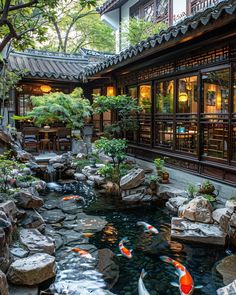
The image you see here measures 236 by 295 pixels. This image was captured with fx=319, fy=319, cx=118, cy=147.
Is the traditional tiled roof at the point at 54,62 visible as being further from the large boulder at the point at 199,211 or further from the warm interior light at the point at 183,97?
the large boulder at the point at 199,211

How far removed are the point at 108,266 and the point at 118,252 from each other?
472 millimetres

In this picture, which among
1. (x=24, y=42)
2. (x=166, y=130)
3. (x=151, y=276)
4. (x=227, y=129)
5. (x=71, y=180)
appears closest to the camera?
(x=151, y=276)

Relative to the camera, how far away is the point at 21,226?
566 centimetres

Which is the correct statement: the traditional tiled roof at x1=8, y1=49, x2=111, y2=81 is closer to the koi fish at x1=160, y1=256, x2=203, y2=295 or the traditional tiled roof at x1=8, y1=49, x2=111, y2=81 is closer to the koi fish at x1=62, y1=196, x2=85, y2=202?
the koi fish at x1=62, y1=196, x2=85, y2=202

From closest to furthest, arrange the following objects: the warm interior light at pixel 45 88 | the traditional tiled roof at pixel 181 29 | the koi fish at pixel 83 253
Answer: the koi fish at pixel 83 253, the traditional tiled roof at pixel 181 29, the warm interior light at pixel 45 88

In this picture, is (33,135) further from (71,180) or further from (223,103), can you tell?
(223,103)

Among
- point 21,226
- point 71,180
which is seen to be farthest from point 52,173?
point 21,226

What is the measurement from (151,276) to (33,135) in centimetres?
1053

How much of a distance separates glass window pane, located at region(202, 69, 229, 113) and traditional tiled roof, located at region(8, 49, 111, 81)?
8155 mm

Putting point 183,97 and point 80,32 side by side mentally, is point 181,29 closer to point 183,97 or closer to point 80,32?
point 183,97

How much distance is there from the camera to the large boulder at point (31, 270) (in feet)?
13.0

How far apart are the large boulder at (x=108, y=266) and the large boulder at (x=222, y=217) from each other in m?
1.96

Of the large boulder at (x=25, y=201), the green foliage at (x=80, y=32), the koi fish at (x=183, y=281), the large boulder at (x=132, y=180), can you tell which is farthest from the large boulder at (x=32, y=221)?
the green foliage at (x=80, y=32)

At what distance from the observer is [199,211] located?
5844 mm
